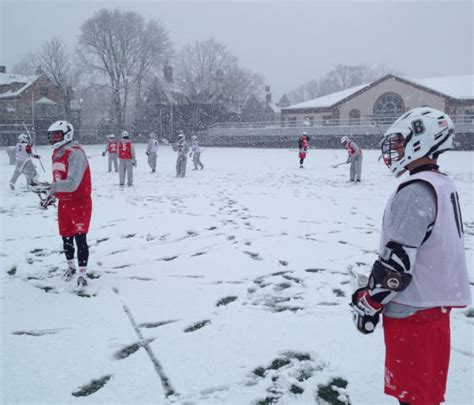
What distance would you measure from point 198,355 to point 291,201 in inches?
315

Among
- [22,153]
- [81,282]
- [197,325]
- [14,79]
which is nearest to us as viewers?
[197,325]

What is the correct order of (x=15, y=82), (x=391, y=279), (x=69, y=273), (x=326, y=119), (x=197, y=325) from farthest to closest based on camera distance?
(x=15, y=82) → (x=326, y=119) → (x=69, y=273) → (x=197, y=325) → (x=391, y=279)

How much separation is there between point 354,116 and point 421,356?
4564cm

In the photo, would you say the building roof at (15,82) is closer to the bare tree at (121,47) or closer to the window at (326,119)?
the bare tree at (121,47)

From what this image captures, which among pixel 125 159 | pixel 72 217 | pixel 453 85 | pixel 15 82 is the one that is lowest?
pixel 72 217

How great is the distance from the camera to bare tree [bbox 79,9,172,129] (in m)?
49.0

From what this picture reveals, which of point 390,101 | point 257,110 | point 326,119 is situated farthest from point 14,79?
point 390,101

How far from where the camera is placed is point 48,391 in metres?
2.99

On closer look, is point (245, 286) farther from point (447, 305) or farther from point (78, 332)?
point (447, 305)

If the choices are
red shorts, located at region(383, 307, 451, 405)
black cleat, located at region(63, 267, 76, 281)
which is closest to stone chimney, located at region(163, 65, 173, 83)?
black cleat, located at region(63, 267, 76, 281)

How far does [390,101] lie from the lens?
141 feet

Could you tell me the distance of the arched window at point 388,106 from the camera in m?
42.3

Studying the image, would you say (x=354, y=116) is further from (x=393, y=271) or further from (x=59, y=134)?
(x=393, y=271)

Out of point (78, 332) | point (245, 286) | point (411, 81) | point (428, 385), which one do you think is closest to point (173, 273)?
point (245, 286)
